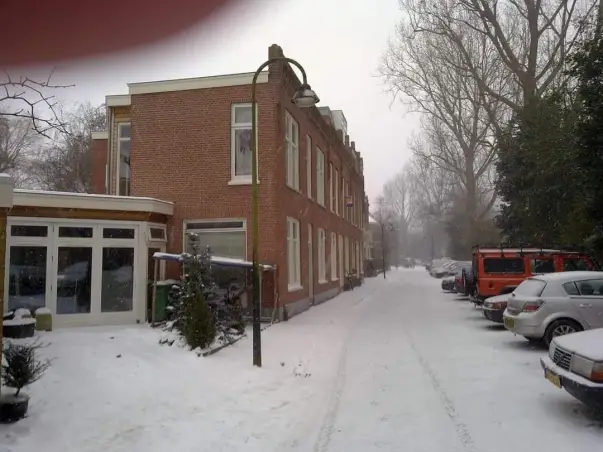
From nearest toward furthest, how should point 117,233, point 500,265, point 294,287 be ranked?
point 117,233 < point 500,265 < point 294,287

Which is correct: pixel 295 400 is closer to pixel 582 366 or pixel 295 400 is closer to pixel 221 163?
pixel 582 366

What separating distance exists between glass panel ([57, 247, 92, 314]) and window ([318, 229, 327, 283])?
→ 439 inches

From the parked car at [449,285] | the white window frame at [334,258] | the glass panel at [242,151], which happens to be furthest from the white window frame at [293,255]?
the parked car at [449,285]

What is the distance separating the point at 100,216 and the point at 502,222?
820 inches

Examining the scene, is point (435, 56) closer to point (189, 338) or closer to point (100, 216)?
point (100, 216)

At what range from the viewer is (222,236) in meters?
16.2

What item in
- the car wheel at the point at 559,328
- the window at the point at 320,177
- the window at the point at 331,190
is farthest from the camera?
the window at the point at 331,190

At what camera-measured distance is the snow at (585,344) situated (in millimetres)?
6079

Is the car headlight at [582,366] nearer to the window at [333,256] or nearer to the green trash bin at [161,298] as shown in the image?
the green trash bin at [161,298]

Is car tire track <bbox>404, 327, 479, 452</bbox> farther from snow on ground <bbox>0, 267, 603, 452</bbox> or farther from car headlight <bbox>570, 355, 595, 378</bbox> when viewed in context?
car headlight <bbox>570, 355, 595, 378</bbox>

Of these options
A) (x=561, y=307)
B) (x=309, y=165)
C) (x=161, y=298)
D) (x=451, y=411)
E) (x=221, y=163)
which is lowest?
(x=451, y=411)

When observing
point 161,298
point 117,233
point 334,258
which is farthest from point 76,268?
point 334,258

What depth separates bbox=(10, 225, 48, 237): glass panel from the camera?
12.5m

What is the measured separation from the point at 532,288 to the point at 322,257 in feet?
43.2
